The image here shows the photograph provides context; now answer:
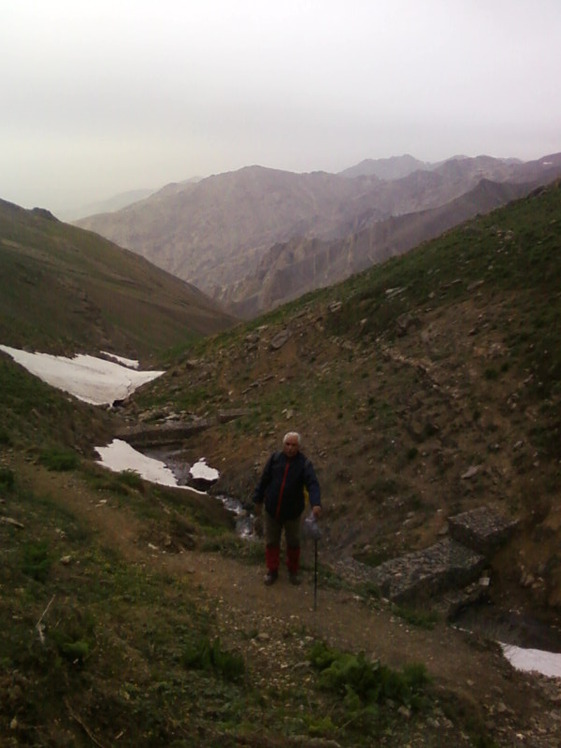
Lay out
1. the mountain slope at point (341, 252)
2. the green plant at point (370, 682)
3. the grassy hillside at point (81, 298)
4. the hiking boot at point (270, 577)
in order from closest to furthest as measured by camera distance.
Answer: the green plant at point (370, 682)
the hiking boot at point (270, 577)
the grassy hillside at point (81, 298)
the mountain slope at point (341, 252)

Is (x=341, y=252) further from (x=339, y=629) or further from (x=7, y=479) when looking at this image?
(x=339, y=629)

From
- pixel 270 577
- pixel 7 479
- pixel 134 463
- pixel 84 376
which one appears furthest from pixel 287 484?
pixel 84 376

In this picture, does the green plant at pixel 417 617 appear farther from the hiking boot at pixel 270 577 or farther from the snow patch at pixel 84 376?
the snow patch at pixel 84 376

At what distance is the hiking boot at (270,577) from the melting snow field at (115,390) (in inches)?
109

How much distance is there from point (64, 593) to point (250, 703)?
2002 millimetres

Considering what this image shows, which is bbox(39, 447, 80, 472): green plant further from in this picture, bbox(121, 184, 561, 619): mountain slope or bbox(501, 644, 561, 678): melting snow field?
bbox(501, 644, 561, 678): melting snow field

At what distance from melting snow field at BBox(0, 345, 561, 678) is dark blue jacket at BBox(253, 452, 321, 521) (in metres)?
2.95

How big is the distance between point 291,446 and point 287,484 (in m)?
0.46

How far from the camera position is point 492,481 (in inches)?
495

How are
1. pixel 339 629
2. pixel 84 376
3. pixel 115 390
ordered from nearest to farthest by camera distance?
1. pixel 339 629
2. pixel 115 390
3. pixel 84 376

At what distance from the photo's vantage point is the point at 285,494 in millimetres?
8062

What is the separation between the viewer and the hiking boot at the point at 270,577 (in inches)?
324

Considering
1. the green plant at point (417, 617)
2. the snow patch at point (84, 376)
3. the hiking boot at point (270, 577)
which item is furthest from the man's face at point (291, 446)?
the snow patch at point (84, 376)

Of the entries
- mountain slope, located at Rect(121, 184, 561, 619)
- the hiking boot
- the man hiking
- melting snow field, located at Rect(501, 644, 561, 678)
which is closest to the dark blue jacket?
the man hiking
